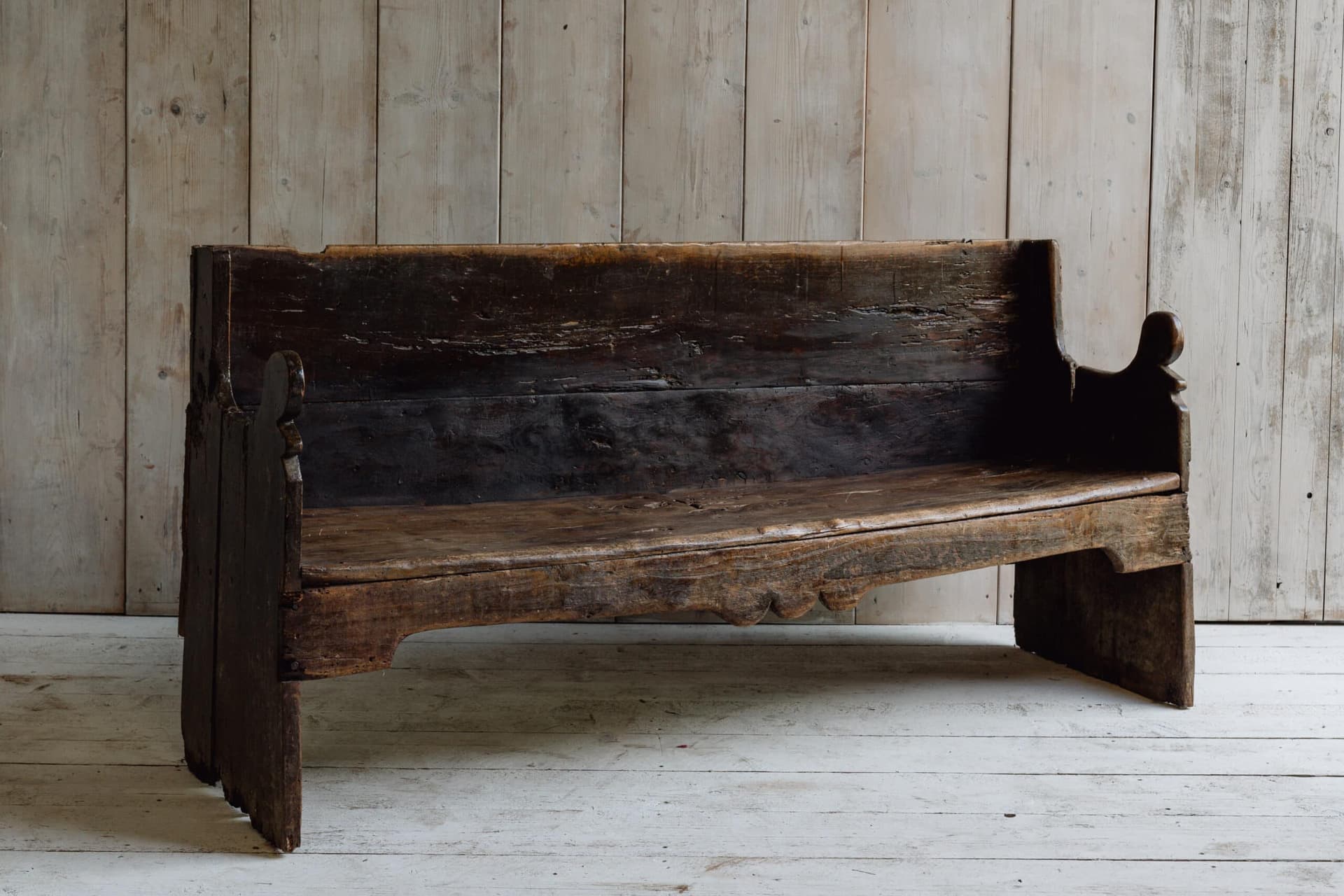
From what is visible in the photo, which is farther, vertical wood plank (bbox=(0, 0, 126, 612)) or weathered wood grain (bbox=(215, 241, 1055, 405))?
vertical wood plank (bbox=(0, 0, 126, 612))

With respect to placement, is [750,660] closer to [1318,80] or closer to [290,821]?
[290,821]

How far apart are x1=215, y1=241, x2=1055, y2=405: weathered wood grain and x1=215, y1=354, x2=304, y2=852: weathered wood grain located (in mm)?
368

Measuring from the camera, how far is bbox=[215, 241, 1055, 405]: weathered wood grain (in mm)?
2107

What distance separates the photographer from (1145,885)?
1562 millimetres

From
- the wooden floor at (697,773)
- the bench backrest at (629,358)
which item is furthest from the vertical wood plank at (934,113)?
the wooden floor at (697,773)

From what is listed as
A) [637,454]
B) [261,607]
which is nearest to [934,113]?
[637,454]

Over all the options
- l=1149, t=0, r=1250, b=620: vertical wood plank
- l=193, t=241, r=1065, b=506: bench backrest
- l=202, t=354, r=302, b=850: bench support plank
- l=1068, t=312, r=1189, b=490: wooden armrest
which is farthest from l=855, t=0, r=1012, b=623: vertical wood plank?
l=202, t=354, r=302, b=850: bench support plank

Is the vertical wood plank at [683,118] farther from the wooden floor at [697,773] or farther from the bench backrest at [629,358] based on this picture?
the wooden floor at [697,773]

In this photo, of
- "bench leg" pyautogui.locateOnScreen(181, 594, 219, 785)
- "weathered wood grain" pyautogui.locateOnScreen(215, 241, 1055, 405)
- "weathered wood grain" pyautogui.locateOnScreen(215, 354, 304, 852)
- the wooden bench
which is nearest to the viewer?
"weathered wood grain" pyautogui.locateOnScreen(215, 354, 304, 852)

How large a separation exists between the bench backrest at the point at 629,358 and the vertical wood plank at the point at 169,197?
0.64 metres

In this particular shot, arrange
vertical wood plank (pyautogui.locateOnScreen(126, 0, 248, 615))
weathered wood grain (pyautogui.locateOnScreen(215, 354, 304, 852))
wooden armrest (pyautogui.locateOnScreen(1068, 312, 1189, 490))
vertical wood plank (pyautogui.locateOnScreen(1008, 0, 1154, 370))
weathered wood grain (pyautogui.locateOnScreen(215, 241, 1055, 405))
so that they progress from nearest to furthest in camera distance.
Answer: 1. weathered wood grain (pyautogui.locateOnScreen(215, 354, 304, 852))
2. weathered wood grain (pyautogui.locateOnScreen(215, 241, 1055, 405))
3. wooden armrest (pyautogui.locateOnScreen(1068, 312, 1189, 490))
4. vertical wood plank (pyautogui.locateOnScreen(126, 0, 248, 615))
5. vertical wood plank (pyautogui.locateOnScreen(1008, 0, 1154, 370))

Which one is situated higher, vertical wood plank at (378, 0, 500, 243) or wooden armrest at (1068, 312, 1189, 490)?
vertical wood plank at (378, 0, 500, 243)

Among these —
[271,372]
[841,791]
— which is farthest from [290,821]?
[841,791]

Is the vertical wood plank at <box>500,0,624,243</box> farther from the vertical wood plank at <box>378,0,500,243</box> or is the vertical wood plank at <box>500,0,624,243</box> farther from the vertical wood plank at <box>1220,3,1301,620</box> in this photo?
the vertical wood plank at <box>1220,3,1301,620</box>
